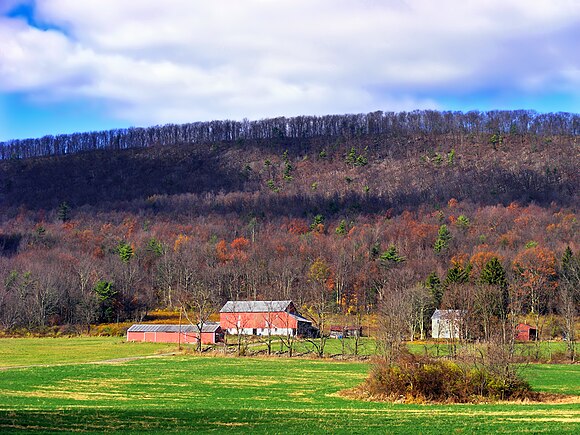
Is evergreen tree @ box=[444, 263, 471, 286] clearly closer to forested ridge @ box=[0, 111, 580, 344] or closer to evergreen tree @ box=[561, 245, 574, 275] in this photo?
forested ridge @ box=[0, 111, 580, 344]

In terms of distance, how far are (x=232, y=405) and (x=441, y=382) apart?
11724mm

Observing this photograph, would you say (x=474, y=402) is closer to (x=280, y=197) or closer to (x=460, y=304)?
(x=460, y=304)

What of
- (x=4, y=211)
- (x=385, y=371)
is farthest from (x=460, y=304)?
(x=4, y=211)

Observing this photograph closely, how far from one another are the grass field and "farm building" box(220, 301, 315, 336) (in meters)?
39.8

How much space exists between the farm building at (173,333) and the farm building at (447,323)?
1072 inches

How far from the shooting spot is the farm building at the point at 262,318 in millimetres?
101062

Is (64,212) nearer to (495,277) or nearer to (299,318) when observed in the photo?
(299,318)

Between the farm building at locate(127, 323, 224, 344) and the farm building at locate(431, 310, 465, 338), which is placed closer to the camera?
the farm building at locate(431, 310, 465, 338)

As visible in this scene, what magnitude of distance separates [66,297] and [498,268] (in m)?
64.1

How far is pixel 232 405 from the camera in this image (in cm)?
3466

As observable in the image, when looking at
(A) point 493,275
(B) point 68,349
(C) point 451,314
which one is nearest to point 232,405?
(B) point 68,349

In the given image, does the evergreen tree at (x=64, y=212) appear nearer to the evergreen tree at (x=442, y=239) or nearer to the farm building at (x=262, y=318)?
the farm building at (x=262, y=318)

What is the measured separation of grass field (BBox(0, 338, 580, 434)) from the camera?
85.7 ft

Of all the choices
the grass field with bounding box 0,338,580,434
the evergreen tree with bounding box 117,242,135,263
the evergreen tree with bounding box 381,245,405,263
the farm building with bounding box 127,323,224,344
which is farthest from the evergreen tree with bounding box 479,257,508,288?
the evergreen tree with bounding box 117,242,135,263
